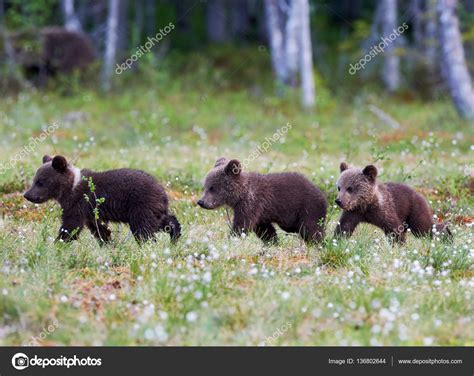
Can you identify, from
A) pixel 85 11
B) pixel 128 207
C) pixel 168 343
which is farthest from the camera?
pixel 85 11

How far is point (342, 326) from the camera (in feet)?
A: 22.7

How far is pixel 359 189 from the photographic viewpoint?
32.0 ft

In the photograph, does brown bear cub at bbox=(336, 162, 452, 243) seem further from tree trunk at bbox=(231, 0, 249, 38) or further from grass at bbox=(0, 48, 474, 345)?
tree trunk at bbox=(231, 0, 249, 38)

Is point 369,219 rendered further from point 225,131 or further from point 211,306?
point 225,131

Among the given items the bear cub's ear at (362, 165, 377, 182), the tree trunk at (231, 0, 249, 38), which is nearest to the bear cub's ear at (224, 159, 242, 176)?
the bear cub's ear at (362, 165, 377, 182)

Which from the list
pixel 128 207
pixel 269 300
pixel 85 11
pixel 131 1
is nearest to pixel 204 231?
pixel 128 207

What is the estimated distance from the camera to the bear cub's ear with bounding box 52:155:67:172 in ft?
31.6

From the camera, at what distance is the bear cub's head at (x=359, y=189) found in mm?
9711

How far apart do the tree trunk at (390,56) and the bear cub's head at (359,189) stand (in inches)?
808

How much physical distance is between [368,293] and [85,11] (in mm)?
31788

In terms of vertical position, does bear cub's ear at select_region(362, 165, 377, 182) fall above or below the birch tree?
below

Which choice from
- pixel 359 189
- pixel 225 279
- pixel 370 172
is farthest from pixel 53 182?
pixel 370 172

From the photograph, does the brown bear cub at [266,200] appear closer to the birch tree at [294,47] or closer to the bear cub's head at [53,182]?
the bear cub's head at [53,182]

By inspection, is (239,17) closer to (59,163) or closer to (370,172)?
(370,172)
